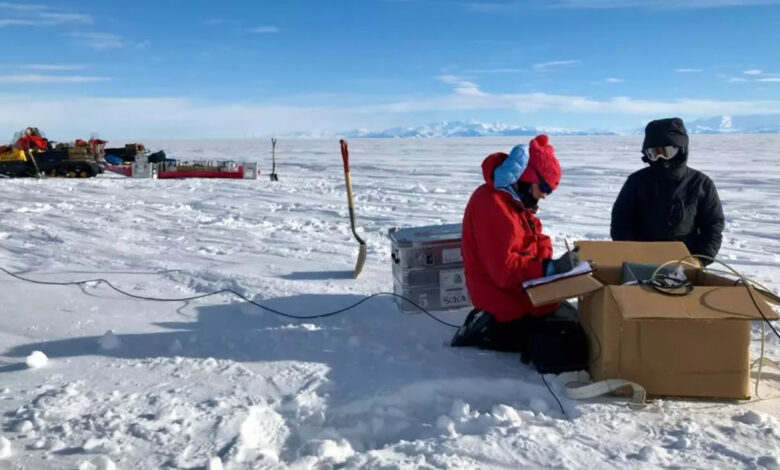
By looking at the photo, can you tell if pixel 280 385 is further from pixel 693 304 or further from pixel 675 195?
pixel 675 195

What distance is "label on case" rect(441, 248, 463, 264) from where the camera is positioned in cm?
451

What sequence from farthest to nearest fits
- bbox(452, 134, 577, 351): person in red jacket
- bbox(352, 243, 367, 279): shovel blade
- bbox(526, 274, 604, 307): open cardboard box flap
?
bbox(352, 243, 367, 279): shovel blade < bbox(452, 134, 577, 351): person in red jacket < bbox(526, 274, 604, 307): open cardboard box flap

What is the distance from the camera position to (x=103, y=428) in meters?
2.88

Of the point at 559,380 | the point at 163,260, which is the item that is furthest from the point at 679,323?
the point at 163,260

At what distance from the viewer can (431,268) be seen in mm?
4492

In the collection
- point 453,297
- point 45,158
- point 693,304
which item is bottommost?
point 453,297

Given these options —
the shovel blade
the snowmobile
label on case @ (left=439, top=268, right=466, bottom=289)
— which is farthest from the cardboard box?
the snowmobile

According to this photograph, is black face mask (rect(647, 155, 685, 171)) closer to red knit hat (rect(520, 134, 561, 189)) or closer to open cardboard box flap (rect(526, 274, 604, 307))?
red knit hat (rect(520, 134, 561, 189))

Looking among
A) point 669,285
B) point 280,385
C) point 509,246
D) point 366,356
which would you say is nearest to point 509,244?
point 509,246

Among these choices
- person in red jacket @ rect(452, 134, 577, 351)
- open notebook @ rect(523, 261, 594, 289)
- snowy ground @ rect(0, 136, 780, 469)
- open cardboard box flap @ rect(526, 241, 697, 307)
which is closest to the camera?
snowy ground @ rect(0, 136, 780, 469)

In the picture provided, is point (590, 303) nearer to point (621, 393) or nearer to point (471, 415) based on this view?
point (621, 393)

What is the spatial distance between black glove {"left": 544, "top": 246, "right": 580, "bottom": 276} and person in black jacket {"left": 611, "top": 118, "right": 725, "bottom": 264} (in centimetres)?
116

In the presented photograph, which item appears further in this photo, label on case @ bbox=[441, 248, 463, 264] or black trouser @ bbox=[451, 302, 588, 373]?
label on case @ bbox=[441, 248, 463, 264]

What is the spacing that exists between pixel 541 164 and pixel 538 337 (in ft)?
3.07
